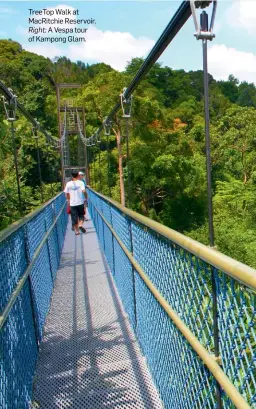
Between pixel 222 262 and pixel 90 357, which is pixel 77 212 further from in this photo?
pixel 222 262

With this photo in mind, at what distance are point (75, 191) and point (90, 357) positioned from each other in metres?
3.33

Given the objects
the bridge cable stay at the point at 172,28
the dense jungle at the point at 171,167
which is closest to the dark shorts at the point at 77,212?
the bridge cable stay at the point at 172,28

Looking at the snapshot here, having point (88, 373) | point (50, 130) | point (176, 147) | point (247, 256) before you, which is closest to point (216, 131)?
point (176, 147)

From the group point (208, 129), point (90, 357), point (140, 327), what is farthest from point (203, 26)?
point (90, 357)

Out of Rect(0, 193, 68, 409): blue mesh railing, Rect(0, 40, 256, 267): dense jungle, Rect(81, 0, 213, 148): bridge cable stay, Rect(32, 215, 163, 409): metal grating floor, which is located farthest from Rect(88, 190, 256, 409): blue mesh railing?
Rect(0, 40, 256, 267): dense jungle


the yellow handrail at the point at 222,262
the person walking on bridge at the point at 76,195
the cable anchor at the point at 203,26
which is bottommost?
the person walking on bridge at the point at 76,195

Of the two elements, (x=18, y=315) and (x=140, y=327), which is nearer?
(x=18, y=315)

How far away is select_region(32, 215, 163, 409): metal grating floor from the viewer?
1842 mm

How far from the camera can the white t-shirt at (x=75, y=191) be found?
17.4ft

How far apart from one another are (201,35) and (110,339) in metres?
1.85

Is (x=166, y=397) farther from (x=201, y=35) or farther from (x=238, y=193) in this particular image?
(x=238, y=193)

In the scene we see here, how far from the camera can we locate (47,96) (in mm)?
33938

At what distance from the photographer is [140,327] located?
7.56 feet

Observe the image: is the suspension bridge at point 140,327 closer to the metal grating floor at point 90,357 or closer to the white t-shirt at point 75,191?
the metal grating floor at point 90,357
